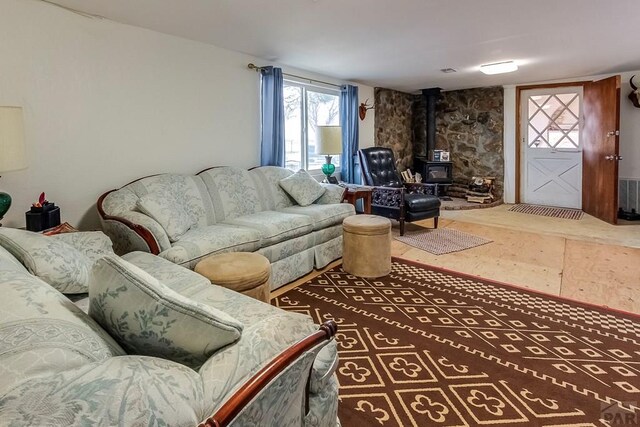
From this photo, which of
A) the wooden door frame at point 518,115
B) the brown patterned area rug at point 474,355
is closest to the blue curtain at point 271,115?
the brown patterned area rug at point 474,355

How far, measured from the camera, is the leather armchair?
15.3 ft

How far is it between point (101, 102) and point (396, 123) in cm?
522

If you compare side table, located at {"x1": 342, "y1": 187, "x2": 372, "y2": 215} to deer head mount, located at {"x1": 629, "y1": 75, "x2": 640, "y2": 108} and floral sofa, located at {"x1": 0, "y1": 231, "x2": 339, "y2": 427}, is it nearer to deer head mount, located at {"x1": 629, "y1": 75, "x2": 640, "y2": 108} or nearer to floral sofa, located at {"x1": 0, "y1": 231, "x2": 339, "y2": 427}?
floral sofa, located at {"x1": 0, "y1": 231, "x2": 339, "y2": 427}

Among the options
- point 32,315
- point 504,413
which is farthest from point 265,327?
point 504,413

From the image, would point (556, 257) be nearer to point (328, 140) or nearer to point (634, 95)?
point (328, 140)

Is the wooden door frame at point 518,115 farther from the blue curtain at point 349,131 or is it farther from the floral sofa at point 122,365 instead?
the floral sofa at point 122,365

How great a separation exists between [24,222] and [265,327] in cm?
245

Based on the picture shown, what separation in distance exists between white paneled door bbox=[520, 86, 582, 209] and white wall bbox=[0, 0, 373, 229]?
17.1 feet

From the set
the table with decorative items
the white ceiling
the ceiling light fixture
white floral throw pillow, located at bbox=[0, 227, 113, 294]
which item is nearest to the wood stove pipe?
the ceiling light fixture

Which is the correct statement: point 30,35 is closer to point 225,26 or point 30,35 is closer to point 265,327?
point 225,26

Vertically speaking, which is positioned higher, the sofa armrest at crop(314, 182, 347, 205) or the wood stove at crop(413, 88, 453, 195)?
the wood stove at crop(413, 88, 453, 195)

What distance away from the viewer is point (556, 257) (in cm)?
380

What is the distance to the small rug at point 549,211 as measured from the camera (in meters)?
5.75

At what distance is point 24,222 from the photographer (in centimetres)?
262
